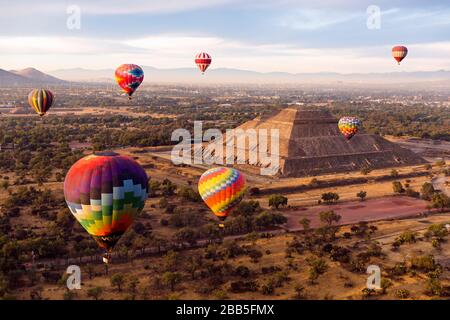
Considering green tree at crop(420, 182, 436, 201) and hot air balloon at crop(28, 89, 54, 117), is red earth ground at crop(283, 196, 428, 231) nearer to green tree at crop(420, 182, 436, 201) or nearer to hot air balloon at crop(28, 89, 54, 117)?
green tree at crop(420, 182, 436, 201)

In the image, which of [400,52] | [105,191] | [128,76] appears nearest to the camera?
[105,191]

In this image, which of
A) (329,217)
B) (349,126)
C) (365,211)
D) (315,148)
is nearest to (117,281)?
(329,217)

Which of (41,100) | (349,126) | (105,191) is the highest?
(41,100)

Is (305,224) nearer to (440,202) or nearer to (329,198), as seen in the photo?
(329,198)

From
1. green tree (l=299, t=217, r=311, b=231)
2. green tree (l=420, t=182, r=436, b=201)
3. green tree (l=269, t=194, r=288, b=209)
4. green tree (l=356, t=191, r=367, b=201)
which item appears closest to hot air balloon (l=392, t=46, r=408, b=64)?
green tree (l=420, t=182, r=436, b=201)
